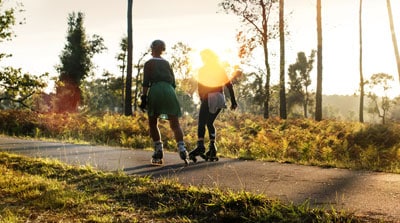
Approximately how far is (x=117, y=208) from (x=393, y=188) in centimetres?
316

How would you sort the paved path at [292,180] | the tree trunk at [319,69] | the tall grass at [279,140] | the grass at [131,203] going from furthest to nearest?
1. the tree trunk at [319,69]
2. the tall grass at [279,140]
3. the paved path at [292,180]
4. the grass at [131,203]

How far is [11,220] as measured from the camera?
349 centimetres

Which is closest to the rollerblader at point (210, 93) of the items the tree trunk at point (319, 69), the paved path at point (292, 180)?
the paved path at point (292, 180)

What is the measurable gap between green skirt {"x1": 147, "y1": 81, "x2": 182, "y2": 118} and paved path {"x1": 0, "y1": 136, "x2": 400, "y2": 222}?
91 cm

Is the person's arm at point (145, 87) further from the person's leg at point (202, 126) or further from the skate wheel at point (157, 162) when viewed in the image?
the person's leg at point (202, 126)

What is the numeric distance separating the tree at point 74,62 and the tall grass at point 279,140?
3199 centimetres

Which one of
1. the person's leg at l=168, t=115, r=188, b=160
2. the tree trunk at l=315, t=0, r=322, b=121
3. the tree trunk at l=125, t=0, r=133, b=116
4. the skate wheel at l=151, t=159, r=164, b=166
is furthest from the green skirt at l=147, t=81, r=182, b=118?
the tree trunk at l=125, t=0, r=133, b=116

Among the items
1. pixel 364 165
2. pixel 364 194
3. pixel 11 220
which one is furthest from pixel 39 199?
pixel 364 165

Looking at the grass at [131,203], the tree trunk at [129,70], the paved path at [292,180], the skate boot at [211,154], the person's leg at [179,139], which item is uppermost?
the tree trunk at [129,70]

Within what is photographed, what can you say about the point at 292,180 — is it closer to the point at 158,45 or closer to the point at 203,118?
the point at 203,118

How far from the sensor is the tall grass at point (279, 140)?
26.1 feet

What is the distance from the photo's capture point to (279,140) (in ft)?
34.5

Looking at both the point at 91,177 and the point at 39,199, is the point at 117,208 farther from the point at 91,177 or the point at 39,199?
the point at 91,177

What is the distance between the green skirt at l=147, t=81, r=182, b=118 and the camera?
6395 millimetres
